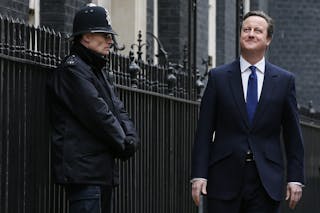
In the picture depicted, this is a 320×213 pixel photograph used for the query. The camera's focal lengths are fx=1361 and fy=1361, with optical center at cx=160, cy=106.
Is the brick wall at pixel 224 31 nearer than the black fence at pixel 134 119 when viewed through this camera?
No

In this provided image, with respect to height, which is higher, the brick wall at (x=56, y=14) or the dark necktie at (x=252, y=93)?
the brick wall at (x=56, y=14)

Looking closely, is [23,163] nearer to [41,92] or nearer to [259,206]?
[41,92]

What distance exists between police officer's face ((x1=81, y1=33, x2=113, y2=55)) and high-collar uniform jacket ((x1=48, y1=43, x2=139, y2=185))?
51 millimetres

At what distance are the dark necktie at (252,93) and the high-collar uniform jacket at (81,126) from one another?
0.80 meters

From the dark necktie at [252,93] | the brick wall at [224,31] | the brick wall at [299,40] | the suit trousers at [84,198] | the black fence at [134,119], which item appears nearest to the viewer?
the black fence at [134,119]

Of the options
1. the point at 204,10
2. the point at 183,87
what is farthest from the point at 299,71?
the point at 183,87

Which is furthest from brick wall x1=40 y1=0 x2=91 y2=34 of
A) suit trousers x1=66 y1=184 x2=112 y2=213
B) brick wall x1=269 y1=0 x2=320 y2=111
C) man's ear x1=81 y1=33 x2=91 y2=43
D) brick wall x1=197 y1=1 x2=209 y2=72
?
brick wall x1=269 y1=0 x2=320 y2=111

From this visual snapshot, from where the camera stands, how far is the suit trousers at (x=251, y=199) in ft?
26.1

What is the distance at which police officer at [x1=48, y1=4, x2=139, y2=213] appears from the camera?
25.1 ft

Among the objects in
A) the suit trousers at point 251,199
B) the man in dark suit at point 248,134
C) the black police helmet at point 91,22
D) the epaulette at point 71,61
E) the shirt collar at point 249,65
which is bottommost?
the suit trousers at point 251,199

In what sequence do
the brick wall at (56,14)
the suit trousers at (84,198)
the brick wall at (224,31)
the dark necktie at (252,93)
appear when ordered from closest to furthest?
the suit trousers at (84,198) < the dark necktie at (252,93) < the brick wall at (56,14) < the brick wall at (224,31)

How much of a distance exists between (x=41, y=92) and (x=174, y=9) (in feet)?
39.8

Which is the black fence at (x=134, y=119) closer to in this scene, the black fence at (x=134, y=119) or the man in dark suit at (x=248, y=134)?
the black fence at (x=134, y=119)

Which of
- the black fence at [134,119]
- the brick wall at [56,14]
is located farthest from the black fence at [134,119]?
the brick wall at [56,14]
